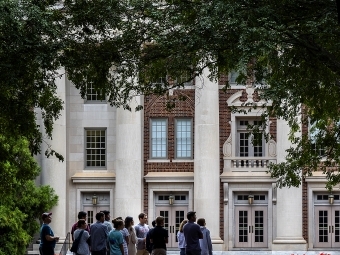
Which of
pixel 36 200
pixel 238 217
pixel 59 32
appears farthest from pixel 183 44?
pixel 238 217

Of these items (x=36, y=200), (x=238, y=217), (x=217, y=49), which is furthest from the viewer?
(x=238, y=217)

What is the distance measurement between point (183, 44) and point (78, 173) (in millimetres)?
32086

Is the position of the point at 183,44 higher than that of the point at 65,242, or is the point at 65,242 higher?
the point at 183,44

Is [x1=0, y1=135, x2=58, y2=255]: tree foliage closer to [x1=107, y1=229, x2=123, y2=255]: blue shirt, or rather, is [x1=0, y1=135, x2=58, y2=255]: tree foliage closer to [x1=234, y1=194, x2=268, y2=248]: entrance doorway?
[x1=107, y1=229, x2=123, y2=255]: blue shirt

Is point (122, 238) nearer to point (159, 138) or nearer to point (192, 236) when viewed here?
point (192, 236)

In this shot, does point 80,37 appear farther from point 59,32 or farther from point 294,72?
point 294,72

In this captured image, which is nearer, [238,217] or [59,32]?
[59,32]

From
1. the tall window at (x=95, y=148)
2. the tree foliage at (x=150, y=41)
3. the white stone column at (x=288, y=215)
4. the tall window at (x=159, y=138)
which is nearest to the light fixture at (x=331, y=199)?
the white stone column at (x=288, y=215)

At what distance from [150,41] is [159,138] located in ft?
97.4

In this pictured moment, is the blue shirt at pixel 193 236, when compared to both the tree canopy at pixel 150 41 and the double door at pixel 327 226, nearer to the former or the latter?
the tree canopy at pixel 150 41

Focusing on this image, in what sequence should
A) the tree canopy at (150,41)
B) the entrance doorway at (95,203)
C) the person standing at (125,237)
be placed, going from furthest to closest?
the entrance doorway at (95,203), the person standing at (125,237), the tree canopy at (150,41)

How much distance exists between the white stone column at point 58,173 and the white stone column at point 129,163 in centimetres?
228

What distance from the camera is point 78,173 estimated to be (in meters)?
60.8

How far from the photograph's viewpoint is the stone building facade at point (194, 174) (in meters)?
59.1
